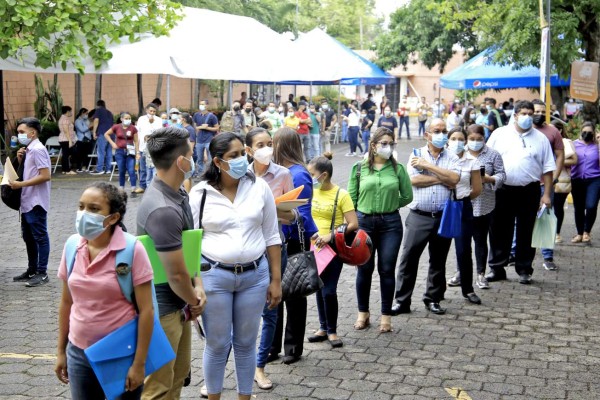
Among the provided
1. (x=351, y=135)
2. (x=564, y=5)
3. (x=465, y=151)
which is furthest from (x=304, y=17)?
(x=465, y=151)

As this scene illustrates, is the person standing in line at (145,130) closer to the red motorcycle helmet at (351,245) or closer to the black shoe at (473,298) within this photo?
the black shoe at (473,298)

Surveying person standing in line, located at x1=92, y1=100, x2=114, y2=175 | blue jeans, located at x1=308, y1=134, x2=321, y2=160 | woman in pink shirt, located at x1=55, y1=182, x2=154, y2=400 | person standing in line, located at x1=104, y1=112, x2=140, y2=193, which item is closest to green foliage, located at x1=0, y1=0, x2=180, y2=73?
person standing in line, located at x1=104, y1=112, x2=140, y2=193

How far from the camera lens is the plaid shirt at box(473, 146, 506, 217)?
9.45 metres

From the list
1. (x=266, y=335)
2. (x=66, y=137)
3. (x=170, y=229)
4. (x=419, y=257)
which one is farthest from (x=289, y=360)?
(x=66, y=137)

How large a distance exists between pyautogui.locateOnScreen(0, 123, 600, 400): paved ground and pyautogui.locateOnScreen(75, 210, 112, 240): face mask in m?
2.43

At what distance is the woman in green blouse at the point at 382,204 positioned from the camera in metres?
7.67

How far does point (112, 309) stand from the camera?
4051mm

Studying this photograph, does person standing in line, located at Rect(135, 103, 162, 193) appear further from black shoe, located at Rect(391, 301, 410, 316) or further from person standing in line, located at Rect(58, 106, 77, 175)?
black shoe, located at Rect(391, 301, 410, 316)

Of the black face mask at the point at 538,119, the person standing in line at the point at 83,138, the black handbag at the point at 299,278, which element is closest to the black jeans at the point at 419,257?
the black handbag at the point at 299,278

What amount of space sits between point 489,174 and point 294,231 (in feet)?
11.6

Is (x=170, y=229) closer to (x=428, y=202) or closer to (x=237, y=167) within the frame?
(x=237, y=167)

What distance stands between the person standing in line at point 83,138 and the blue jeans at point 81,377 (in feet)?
59.7

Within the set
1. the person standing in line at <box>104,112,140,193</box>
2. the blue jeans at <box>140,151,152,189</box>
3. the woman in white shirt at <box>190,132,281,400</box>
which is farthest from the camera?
the person standing in line at <box>104,112,140,193</box>

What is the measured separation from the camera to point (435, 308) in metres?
8.54
